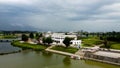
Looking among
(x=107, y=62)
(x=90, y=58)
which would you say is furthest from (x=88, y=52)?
(x=107, y=62)

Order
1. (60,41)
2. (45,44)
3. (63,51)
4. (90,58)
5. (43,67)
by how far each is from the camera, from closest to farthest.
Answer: (43,67)
(90,58)
(63,51)
(45,44)
(60,41)

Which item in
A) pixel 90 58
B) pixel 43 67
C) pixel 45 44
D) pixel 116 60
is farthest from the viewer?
pixel 45 44

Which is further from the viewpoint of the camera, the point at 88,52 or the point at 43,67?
the point at 88,52

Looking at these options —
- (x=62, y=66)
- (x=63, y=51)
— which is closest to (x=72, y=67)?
(x=62, y=66)

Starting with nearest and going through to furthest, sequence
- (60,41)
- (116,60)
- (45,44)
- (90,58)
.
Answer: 1. (116,60)
2. (90,58)
3. (45,44)
4. (60,41)

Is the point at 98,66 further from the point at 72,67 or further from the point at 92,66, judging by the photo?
the point at 72,67

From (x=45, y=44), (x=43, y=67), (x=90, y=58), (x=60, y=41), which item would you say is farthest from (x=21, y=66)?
(x=60, y=41)

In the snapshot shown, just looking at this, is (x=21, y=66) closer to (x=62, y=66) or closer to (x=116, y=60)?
(x=62, y=66)

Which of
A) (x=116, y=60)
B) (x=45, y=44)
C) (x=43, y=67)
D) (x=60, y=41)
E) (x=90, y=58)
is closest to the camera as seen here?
(x=43, y=67)

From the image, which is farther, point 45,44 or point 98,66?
point 45,44
